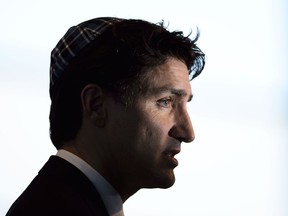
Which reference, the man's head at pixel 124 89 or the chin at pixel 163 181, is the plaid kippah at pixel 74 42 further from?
the chin at pixel 163 181

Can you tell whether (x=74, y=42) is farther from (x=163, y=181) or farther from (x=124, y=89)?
(x=163, y=181)

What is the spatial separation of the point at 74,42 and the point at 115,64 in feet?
0.21

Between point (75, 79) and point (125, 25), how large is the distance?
0.10 meters

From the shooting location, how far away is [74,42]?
97 centimetres

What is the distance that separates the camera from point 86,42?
966mm

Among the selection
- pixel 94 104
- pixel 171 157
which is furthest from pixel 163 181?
pixel 94 104

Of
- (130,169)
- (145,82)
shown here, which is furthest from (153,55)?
(130,169)

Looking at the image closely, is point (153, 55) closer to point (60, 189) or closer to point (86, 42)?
point (86, 42)

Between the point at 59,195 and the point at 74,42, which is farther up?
the point at 74,42

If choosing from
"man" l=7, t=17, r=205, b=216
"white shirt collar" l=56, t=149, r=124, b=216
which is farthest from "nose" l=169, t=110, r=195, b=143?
"white shirt collar" l=56, t=149, r=124, b=216

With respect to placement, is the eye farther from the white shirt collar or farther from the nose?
the white shirt collar

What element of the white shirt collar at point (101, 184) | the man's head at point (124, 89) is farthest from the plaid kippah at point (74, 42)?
the white shirt collar at point (101, 184)

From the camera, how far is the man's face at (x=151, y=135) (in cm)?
93

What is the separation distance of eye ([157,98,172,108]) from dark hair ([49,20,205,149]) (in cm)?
3
